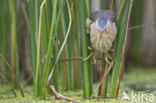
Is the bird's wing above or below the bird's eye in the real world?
above

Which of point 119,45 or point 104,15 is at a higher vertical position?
point 104,15

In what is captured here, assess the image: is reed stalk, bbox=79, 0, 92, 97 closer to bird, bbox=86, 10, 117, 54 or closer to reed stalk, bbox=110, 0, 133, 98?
bird, bbox=86, 10, 117, 54

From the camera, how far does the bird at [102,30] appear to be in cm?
133

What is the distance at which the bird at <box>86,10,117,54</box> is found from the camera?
133 centimetres

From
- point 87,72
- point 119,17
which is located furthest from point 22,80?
point 119,17

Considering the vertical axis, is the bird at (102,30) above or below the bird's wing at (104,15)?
below

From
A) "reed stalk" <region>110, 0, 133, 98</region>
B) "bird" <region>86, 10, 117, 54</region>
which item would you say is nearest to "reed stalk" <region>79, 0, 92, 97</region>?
"bird" <region>86, 10, 117, 54</region>

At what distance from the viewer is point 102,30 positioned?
134 centimetres

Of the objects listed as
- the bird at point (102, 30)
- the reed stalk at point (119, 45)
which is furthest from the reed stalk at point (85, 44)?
the reed stalk at point (119, 45)

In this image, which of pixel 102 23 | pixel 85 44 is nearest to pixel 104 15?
pixel 102 23

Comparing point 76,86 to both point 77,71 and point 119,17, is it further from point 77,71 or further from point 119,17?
point 119,17

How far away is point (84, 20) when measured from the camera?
1.38m

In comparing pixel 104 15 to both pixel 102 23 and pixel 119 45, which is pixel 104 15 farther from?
pixel 119 45

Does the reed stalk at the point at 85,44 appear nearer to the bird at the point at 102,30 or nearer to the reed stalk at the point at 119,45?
the bird at the point at 102,30
